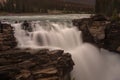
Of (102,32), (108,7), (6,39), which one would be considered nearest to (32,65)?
(6,39)

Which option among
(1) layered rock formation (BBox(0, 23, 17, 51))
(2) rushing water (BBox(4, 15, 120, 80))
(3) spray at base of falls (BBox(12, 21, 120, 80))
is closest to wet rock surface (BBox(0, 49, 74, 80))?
(1) layered rock formation (BBox(0, 23, 17, 51))

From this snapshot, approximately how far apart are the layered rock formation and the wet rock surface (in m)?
2.22

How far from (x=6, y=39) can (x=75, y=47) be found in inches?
435

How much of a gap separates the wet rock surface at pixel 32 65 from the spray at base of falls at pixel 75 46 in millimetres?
5219

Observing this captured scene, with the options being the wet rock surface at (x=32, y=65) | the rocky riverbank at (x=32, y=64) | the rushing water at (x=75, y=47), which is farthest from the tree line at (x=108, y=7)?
the wet rock surface at (x=32, y=65)

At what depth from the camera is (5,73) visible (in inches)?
814

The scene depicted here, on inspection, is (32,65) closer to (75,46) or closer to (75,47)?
(75,47)

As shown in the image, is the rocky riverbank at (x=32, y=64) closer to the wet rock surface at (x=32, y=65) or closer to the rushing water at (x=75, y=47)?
the wet rock surface at (x=32, y=65)

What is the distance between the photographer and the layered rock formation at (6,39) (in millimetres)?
24997

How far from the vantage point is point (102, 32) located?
36.2 metres

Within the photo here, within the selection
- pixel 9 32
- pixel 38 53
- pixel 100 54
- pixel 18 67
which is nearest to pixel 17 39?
pixel 9 32

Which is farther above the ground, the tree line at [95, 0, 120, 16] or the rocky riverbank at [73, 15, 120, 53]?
the tree line at [95, 0, 120, 16]

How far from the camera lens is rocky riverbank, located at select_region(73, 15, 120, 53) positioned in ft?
116

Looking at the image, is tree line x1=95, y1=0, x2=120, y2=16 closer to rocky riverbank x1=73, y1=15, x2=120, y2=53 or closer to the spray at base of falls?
rocky riverbank x1=73, y1=15, x2=120, y2=53
